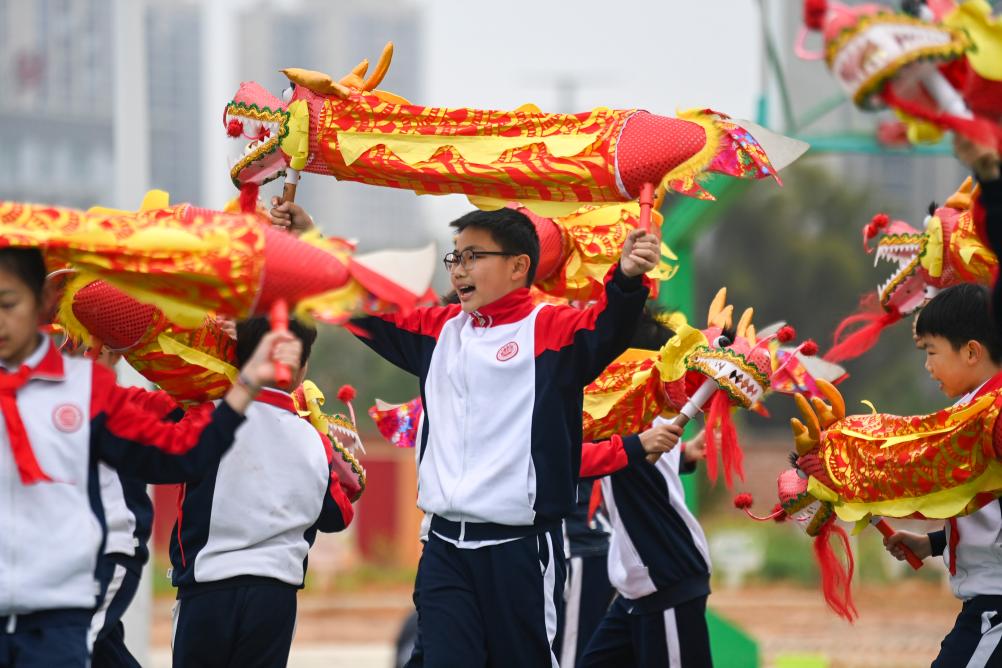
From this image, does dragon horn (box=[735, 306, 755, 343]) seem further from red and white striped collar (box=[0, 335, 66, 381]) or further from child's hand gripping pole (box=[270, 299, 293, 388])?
red and white striped collar (box=[0, 335, 66, 381])

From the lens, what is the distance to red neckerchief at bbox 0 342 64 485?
383 cm

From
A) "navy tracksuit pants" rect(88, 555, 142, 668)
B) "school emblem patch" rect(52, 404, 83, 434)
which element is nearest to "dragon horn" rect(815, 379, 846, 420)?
"navy tracksuit pants" rect(88, 555, 142, 668)

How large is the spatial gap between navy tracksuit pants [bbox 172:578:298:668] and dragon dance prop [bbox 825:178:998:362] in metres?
2.42

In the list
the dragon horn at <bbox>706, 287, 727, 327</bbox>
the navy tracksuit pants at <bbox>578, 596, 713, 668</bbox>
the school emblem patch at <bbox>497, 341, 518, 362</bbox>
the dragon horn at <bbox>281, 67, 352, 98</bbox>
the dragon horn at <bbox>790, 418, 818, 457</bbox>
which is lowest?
the navy tracksuit pants at <bbox>578, 596, 713, 668</bbox>

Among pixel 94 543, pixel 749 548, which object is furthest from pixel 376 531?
pixel 94 543

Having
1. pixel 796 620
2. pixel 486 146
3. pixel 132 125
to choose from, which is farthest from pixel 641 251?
pixel 796 620

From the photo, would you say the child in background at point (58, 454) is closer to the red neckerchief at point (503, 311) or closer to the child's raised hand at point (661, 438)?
the red neckerchief at point (503, 311)

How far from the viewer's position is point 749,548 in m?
20.5

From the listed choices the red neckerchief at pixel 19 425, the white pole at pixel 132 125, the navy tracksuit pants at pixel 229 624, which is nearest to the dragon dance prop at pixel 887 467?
the navy tracksuit pants at pixel 229 624

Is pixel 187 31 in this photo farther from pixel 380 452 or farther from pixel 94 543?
pixel 94 543

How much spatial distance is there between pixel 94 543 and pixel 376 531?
16100 mm

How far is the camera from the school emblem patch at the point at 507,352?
5.03m

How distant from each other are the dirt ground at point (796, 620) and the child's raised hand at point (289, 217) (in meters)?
6.91

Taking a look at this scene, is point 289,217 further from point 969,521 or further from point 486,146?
point 969,521
